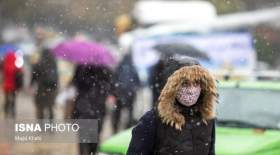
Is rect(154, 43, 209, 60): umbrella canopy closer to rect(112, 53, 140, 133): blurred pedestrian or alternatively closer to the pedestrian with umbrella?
rect(112, 53, 140, 133): blurred pedestrian

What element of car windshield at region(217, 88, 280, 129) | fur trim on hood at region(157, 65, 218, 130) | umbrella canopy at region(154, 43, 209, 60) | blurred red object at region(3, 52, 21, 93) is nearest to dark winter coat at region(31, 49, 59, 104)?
blurred red object at region(3, 52, 21, 93)

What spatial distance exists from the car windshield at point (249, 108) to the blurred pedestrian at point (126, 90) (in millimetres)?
2892

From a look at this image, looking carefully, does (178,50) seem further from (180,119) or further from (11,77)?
(180,119)

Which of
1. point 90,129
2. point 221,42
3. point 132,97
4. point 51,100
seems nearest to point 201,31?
point 221,42

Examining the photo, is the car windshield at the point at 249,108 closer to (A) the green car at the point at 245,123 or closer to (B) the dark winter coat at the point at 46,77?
(A) the green car at the point at 245,123

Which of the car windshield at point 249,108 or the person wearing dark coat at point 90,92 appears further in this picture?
the person wearing dark coat at point 90,92

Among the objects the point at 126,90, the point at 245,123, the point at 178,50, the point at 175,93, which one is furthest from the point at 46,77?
the point at 175,93

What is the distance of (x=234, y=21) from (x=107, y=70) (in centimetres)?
676

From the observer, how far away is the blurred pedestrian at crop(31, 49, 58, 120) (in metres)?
9.06

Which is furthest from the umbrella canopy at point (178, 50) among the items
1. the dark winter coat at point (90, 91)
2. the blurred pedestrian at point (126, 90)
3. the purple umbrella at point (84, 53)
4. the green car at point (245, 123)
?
the green car at point (245, 123)

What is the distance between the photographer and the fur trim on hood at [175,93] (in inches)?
167

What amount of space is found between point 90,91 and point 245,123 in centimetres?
214

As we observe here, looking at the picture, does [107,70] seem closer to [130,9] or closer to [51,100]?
[51,100]

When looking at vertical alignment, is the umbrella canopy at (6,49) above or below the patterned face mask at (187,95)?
above
